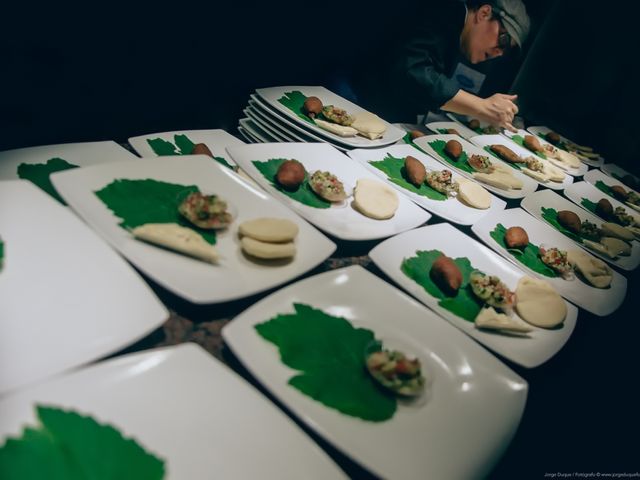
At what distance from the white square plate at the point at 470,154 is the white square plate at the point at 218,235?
3.77ft

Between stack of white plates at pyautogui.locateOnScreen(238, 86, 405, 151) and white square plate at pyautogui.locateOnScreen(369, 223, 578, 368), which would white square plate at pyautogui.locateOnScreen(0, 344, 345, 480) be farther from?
stack of white plates at pyautogui.locateOnScreen(238, 86, 405, 151)

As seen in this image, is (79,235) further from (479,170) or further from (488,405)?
(479,170)

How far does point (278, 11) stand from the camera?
1926 millimetres

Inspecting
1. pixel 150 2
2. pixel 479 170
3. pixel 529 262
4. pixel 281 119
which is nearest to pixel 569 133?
pixel 479 170

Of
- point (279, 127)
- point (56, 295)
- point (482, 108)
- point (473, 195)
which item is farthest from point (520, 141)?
point (56, 295)

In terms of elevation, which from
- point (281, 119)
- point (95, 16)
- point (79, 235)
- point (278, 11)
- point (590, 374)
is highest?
point (278, 11)

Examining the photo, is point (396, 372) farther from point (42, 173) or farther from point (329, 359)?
point (42, 173)

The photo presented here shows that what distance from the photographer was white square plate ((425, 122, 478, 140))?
251cm

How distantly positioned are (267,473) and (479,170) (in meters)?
1.86

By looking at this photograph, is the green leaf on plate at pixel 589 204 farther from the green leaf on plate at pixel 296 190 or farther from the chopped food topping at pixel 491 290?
the green leaf on plate at pixel 296 190

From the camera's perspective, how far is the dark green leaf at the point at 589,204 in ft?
7.59

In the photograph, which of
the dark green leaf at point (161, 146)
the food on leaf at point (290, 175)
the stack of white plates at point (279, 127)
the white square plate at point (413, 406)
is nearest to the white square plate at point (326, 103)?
the stack of white plates at point (279, 127)

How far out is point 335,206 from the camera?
4.50ft

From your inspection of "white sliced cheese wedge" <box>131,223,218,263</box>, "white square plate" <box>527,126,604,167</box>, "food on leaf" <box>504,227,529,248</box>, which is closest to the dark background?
"food on leaf" <box>504,227,529,248</box>
